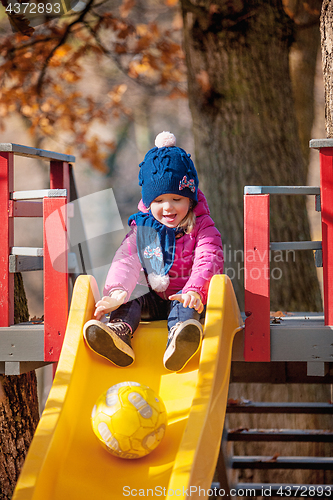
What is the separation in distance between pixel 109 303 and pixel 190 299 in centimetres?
49

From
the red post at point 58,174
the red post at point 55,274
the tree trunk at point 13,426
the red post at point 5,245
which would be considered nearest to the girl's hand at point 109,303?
the red post at point 55,274

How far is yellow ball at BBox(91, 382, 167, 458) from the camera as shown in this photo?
2.33 m

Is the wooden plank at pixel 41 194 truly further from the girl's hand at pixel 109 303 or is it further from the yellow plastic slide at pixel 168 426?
the girl's hand at pixel 109 303

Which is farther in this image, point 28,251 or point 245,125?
Result: point 245,125

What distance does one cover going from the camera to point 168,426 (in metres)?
2.55

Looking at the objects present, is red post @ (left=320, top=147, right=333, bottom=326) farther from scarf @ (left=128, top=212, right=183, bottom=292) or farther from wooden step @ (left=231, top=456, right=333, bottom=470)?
wooden step @ (left=231, top=456, right=333, bottom=470)

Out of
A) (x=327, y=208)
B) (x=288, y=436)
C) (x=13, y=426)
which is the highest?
(x=327, y=208)

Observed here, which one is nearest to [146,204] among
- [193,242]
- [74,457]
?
[193,242]

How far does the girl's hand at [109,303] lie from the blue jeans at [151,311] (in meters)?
0.07

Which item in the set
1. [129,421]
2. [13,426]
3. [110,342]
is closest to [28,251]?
[110,342]

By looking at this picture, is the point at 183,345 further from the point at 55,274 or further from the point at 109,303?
the point at 55,274

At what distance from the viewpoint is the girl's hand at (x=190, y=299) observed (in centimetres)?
278

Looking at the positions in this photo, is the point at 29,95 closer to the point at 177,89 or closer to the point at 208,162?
the point at 177,89

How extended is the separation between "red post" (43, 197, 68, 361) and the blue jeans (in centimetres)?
32
